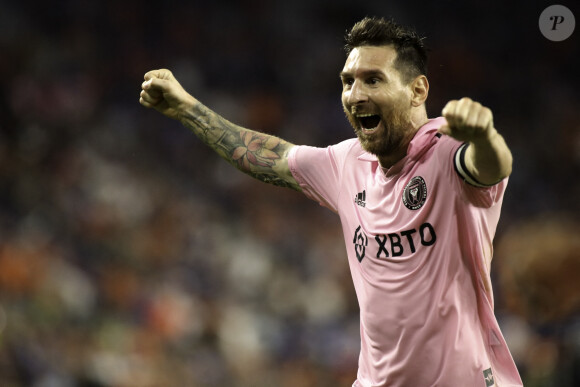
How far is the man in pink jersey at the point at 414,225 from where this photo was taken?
2330 millimetres

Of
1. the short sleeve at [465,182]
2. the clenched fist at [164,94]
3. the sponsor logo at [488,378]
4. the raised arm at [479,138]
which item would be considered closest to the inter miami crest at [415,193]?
the short sleeve at [465,182]

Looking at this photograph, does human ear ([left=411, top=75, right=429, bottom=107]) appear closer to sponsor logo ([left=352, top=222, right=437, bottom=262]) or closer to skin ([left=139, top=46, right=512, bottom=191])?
skin ([left=139, top=46, right=512, bottom=191])

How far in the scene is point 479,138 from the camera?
2.03 metres

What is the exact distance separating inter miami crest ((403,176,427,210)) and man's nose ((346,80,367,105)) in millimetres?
350

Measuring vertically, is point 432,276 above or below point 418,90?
below

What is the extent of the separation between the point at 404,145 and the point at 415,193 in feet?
0.74

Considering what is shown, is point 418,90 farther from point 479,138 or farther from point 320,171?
point 479,138

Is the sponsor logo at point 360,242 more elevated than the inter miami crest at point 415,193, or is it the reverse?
the inter miami crest at point 415,193

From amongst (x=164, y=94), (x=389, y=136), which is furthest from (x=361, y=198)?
(x=164, y=94)

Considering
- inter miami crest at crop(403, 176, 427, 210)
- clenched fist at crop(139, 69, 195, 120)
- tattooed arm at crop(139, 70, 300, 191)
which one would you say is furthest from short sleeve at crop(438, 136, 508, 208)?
clenched fist at crop(139, 69, 195, 120)

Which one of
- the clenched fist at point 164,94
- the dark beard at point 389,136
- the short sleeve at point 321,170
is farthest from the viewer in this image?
the clenched fist at point 164,94

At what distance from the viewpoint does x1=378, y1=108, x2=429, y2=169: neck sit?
8.38 ft

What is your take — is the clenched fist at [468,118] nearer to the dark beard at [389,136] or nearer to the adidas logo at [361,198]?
the dark beard at [389,136]

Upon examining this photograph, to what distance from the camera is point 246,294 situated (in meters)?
6.50
